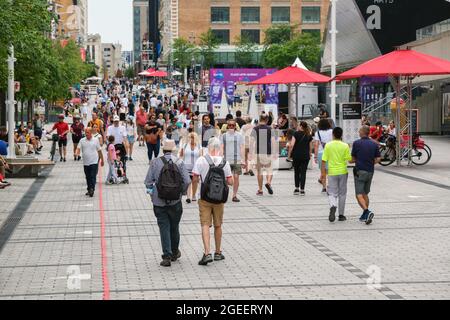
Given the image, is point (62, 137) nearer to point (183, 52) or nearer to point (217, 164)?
point (217, 164)

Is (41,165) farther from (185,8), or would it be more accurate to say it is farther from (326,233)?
(185,8)

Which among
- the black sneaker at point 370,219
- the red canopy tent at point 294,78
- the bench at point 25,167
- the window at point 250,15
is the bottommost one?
the black sneaker at point 370,219

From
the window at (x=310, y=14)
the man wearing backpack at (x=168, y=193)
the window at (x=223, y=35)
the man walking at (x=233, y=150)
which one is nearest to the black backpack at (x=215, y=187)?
the man wearing backpack at (x=168, y=193)

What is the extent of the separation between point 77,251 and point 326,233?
3998 millimetres

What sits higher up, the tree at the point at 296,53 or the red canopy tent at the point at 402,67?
the tree at the point at 296,53

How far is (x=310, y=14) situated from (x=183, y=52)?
1905 cm

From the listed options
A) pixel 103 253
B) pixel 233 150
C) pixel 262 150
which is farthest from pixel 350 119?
pixel 103 253

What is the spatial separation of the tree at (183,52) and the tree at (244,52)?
19.1 ft

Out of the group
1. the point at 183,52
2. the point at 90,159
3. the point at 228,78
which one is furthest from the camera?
the point at 183,52

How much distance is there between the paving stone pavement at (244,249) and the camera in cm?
1088

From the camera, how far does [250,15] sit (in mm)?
125688

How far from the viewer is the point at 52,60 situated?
44219 millimetres

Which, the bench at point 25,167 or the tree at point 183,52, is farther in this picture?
the tree at point 183,52

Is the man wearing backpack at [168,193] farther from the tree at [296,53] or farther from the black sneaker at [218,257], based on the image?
the tree at [296,53]
